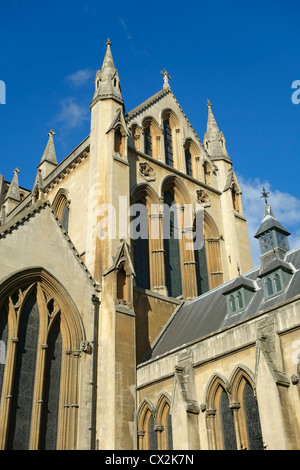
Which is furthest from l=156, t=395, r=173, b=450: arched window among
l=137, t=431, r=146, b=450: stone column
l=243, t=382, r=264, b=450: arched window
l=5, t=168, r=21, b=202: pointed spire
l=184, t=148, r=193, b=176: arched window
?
l=5, t=168, r=21, b=202: pointed spire

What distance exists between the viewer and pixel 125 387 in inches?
813

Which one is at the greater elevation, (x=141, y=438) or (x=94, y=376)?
(x=94, y=376)

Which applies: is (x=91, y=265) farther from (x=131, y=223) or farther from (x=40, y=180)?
(x=40, y=180)

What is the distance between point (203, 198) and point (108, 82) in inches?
326

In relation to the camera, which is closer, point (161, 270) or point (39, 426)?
point (39, 426)

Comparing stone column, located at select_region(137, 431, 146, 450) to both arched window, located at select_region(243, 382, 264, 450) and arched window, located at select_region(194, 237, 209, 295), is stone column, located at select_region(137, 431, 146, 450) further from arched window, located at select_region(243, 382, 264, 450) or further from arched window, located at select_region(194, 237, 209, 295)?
arched window, located at select_region(194, 237, 209, 295)

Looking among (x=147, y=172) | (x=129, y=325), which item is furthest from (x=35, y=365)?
(x=147, y=172)

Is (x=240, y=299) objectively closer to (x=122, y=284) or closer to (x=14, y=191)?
(x=122, y=284)

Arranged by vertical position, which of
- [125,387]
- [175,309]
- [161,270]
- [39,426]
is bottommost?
[39,426]

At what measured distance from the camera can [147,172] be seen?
2961 cm

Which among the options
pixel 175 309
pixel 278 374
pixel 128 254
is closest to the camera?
pixel 278 374

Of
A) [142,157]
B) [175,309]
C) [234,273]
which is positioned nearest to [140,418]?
[175,309]

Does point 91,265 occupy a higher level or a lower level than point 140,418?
higher

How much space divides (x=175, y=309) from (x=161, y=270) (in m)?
2.33
